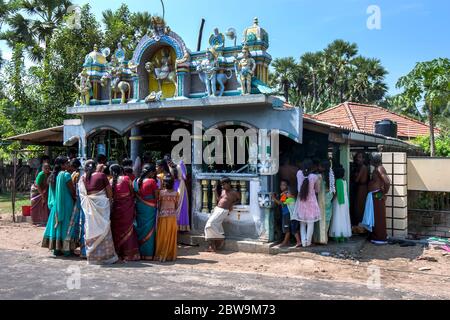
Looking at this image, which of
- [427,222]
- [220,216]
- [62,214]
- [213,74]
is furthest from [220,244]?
[427,222]

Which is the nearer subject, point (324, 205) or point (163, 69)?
point (324, 205)

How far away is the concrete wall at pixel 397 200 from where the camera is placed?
924cm

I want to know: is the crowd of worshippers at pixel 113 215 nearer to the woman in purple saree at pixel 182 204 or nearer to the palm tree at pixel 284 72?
the woman in purple saree at pixel 182 204

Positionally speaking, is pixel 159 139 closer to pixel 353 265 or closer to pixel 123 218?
pixel 123 218

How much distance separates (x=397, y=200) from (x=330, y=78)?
82.1 feet

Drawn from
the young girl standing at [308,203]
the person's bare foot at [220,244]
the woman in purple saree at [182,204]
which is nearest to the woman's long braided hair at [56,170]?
the woman in purple saree at [182,204]

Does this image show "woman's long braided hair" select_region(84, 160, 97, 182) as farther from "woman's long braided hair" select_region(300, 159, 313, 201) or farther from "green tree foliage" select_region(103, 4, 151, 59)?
"green tree foliage" select_region(103, 4, 151, 59)

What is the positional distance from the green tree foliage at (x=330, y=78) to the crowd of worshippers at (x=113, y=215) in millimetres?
25391

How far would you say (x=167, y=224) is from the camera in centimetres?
745

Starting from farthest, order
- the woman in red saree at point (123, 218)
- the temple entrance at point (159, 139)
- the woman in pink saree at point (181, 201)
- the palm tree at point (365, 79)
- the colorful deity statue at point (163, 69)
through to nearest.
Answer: the palm tree at point (365, 79)
the temple entrance at point (159, 139)
the colorful deity statue at point (163, 69)
the woman in pink saree at point (181, 201)
the woman in red saree at point (123, 218)

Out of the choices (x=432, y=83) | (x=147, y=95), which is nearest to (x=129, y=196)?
(x=147, y=95)

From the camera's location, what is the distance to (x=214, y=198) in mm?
8672
